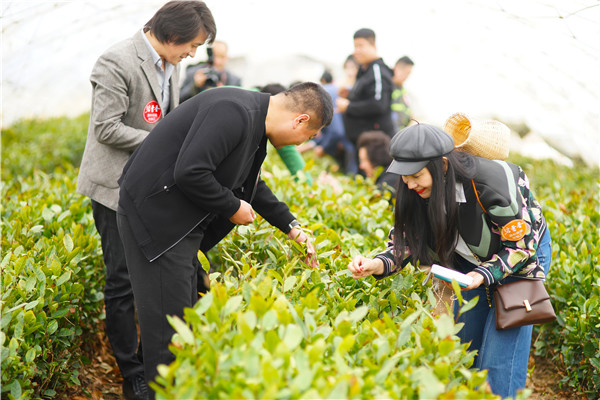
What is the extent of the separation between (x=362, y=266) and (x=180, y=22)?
165 cm

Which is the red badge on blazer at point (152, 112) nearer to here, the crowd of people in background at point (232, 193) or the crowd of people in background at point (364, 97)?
the crowd of people in background at point (232, 193)

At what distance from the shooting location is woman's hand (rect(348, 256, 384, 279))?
2.68 m

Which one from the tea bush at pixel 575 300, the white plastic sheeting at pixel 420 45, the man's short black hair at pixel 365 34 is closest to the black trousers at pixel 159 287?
the tea bush at pixel 575 300

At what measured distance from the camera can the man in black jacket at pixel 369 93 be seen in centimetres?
666

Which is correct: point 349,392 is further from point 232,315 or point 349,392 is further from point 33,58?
point 33,58

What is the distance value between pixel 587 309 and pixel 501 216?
1.37 meters

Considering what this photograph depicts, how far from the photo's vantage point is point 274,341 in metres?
1.80

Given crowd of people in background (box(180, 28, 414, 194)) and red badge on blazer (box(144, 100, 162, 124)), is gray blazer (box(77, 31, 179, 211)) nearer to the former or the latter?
red badge on blazer (box(144, 100, 162, 124))

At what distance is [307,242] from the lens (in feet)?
9.75

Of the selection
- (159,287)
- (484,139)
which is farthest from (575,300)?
(159,287)

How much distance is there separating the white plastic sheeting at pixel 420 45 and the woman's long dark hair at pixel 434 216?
4.05 meters

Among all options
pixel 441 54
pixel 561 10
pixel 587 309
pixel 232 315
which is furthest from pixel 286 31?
pixel 232 315

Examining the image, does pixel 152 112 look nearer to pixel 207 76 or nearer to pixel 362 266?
pixel 362 266

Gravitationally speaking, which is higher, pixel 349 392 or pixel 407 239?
pixel 349 392
